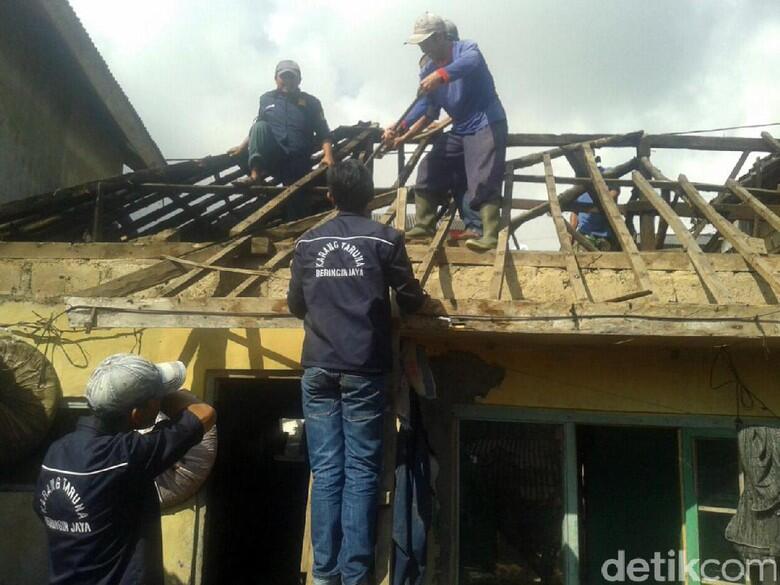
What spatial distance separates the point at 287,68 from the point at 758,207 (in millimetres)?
4362

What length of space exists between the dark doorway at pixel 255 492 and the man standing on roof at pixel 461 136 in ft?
6.40

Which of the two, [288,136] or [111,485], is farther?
[288,136]

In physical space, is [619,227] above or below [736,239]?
above

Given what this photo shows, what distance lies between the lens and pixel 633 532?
15.9 ft

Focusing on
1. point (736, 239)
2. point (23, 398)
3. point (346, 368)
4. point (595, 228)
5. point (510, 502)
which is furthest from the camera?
point (595, 228)

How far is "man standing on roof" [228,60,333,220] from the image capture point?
20.7 ft

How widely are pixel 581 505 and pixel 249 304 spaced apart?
118 inches

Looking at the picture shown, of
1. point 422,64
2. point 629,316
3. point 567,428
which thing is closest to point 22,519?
point 567,428

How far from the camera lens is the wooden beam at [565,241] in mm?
3973

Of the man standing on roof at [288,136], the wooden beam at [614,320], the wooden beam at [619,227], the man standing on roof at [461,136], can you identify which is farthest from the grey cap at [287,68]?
the wooden beam at [614,320]

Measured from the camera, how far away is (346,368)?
8.93ft

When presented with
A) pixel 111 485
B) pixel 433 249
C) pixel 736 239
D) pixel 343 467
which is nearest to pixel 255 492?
pixel 433 249

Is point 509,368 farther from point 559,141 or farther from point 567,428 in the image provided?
point 559,141

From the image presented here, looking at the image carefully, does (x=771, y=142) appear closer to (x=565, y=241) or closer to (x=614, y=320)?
(x=565, y=241)
